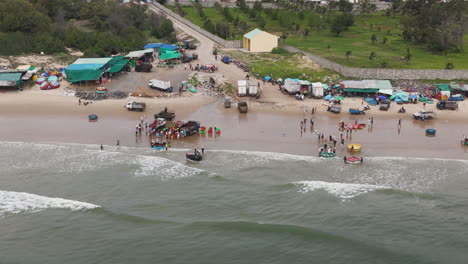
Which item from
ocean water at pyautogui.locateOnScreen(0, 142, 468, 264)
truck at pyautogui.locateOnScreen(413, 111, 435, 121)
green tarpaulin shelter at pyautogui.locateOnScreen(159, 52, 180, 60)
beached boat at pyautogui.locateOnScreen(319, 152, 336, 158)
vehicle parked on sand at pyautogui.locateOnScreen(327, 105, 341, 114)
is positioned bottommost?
ocean water at pyautogui.locateOnScreen(0, 142, 468, 264)

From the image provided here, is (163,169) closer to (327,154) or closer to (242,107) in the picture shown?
(327,154)

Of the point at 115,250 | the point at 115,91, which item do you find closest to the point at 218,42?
the point at 115,91

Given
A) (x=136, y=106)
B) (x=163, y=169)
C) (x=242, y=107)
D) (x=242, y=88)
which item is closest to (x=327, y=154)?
(x=163, y=169)

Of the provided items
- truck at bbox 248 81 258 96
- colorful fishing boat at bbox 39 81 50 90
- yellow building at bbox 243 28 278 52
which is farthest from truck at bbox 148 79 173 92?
yellow building at bbox 243 28 278 52

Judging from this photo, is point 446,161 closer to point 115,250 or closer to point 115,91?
point 115,250

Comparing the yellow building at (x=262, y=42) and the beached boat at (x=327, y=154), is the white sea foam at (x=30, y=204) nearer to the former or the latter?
the beached boat at (x=327, y=154)

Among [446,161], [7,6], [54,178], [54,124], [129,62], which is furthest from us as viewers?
[7,6]

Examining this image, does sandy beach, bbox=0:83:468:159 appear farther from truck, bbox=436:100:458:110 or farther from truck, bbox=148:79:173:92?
truck, bbox=148:79:173:92
